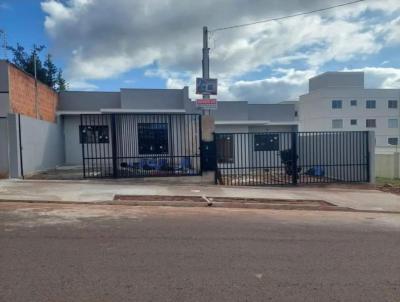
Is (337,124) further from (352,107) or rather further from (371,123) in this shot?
(371,123)

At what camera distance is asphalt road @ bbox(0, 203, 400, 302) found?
4586 millimetres

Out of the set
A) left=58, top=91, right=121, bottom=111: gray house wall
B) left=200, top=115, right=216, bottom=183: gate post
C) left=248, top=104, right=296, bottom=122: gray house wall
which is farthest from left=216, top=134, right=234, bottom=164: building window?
left=248, top=104, right=296, bottom=122: gray house wall

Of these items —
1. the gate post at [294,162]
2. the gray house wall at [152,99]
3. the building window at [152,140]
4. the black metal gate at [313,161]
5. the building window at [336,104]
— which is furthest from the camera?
the building window at [336,104]

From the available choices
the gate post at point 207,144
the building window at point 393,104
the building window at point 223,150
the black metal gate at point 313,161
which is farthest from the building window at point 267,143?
the building window at point 393,104

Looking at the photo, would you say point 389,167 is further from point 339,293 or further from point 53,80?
point 53,80

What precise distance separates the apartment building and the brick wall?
58526mm

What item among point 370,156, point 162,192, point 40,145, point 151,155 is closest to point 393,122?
point 370,156

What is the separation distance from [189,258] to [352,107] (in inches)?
2930

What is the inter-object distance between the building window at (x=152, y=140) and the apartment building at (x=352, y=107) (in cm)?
5824

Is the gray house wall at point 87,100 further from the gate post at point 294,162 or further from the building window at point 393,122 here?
the building window at point 393,122

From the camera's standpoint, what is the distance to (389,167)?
77.7ft

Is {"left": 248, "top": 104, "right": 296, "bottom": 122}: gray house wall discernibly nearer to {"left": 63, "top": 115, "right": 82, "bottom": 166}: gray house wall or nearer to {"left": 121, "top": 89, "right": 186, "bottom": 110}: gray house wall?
{"left": 121, "top": 89, "right": 186, "bottom": 110}: gray house wall

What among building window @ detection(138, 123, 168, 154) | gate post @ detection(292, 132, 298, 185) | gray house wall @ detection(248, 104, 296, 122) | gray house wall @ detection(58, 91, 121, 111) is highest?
gray house wall @ detection(58, 91, 121, 111)

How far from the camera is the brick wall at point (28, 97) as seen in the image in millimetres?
16172
